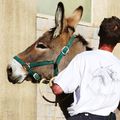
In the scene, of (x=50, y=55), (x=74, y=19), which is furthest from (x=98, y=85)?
(x=74, y=19)

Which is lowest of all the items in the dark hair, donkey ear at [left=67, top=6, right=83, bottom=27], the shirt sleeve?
the shirt sleeve

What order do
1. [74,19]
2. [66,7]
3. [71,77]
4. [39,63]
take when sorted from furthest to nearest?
[66,7], [74,19], [39,63], [71,77]

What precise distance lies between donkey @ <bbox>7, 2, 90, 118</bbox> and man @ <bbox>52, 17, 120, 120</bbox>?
151 cm

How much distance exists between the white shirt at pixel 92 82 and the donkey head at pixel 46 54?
1522 mm

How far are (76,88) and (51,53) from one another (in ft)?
6.06

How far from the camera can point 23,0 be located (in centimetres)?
A: 848

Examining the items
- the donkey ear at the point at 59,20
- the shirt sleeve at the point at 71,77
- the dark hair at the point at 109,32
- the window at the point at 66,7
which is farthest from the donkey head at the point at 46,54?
the window at the point at 66,7

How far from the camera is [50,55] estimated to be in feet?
20.4

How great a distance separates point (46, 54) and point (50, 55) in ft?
0.28

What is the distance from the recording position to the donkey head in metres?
6.14

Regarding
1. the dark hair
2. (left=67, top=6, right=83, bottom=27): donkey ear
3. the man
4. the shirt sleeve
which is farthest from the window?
the shirt sleeve

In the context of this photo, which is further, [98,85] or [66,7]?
[66,7]

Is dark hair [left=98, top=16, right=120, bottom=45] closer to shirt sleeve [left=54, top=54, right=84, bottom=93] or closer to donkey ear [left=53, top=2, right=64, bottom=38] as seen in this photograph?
shirt sleeve [left=54, top=54, right=84, bottom=93]

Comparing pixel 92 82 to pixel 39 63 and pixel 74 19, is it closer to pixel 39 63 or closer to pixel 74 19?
pixel 39 63
